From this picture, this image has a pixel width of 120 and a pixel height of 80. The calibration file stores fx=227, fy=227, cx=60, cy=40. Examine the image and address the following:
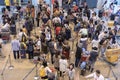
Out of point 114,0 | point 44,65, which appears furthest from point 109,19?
point 44,65

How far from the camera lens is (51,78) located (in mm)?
8617

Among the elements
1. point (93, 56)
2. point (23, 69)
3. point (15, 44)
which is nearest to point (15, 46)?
point (15, 44)

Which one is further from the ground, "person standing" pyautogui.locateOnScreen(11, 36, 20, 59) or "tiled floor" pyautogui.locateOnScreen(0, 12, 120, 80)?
"person standing" pyautogui.locateOnScreen(11, 36, 20, 59)

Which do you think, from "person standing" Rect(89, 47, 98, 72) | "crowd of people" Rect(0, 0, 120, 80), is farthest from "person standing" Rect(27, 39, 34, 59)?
"person standing" Rect(89, 47, 98, 72)

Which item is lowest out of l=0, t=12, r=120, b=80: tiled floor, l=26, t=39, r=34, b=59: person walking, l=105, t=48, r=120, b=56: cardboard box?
l=0, t=12, r=120, b=80: tiled floor

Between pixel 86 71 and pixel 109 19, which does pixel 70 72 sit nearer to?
pixel 86 71

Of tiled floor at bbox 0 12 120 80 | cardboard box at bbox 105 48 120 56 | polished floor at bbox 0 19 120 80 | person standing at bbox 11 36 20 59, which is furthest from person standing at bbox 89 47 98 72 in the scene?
person standing at bbox 11 36 20 59

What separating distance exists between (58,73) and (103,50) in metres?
3.18

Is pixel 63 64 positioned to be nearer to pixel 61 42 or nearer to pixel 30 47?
pixel 61 42

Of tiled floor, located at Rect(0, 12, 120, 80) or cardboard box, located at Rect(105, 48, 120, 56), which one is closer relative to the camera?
tiled floor, located at Rect(0, 12, 120, 80)

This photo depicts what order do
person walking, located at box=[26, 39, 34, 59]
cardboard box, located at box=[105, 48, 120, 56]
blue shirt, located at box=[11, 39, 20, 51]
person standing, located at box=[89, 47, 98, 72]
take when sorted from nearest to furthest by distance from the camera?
1. person standing, located at box=[89, 47, 98, 72]
2. blue shirt, located at box=[11, 39, 20, 51]
3. person walking, located at box=[26, 39, 34, 59]
4. cardboard box, located at box=[105, 48, 120, 56]

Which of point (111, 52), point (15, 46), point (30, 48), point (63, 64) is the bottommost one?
point (111, 52)

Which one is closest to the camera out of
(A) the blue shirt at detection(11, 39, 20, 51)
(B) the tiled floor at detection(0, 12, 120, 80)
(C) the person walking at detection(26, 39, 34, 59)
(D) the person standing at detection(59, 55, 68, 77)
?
(D) the person standing at detection(59, 55, 68, 77)

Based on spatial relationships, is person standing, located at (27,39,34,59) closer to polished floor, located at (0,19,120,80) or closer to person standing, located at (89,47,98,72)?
polished floor, located at (0,19,120,80)
